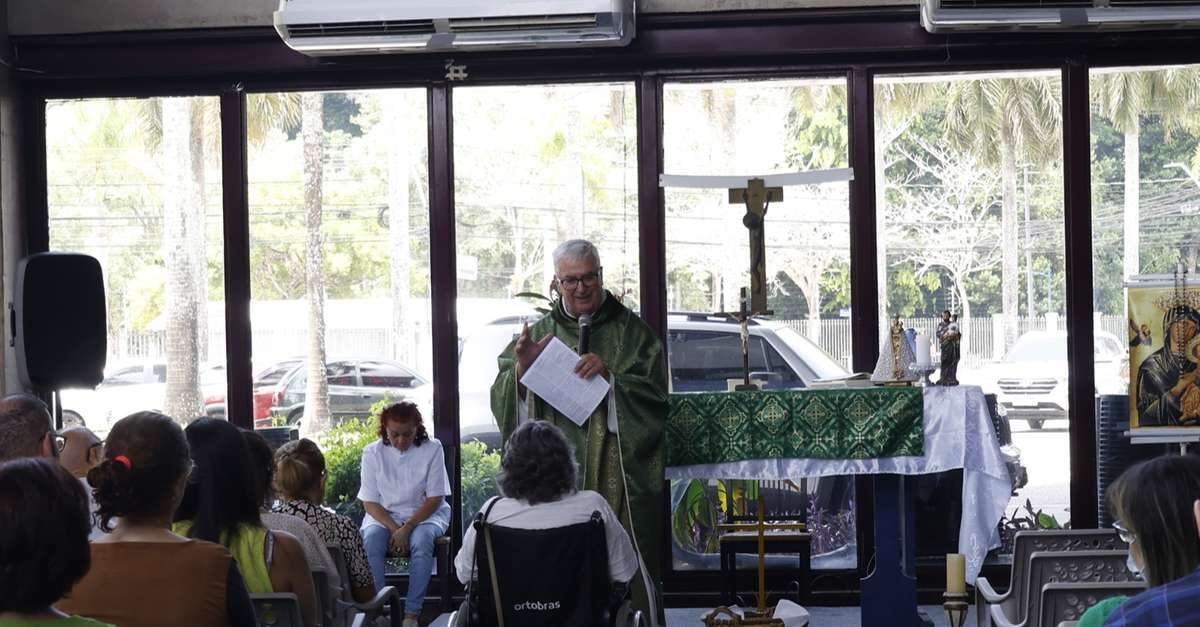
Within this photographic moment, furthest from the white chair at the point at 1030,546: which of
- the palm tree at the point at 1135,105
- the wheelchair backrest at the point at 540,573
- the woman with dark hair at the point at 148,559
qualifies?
the palm tree at the point at 1135,105

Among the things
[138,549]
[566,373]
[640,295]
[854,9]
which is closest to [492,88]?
[640,295]

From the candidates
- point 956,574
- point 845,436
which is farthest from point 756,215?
point 956,574

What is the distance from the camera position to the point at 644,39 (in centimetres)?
756

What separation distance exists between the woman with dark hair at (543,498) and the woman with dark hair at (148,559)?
126 centimetres

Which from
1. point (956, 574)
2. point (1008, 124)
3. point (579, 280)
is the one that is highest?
point (1008, 124)

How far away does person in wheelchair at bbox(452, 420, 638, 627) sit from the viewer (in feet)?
13.8

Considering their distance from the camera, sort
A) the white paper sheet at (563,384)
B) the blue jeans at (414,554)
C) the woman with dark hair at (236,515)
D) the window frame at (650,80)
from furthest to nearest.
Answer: the window frame at (650,80) → the blue jeans at (414,554) → the white paper sheet at (563,384) → the woman with dark hair at (236,515)

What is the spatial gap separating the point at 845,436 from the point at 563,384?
1.49 metres

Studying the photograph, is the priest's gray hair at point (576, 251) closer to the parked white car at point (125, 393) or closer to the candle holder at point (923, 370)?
the candle holder at point (923, 370)

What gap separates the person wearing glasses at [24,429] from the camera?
4.37 meters

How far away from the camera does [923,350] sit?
6.65 m

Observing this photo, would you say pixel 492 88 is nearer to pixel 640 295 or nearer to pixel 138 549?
pixel 640 295

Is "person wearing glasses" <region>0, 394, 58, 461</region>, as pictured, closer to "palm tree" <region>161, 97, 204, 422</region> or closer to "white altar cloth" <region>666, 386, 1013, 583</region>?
"white altar cloth" <region>666, 386, 1013, 583</region>

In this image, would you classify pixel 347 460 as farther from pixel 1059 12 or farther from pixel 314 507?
pixel 1059 12
